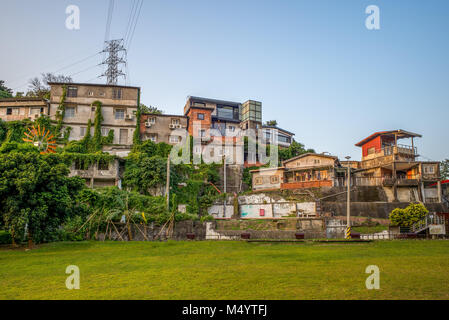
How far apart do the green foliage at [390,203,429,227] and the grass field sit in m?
13.2

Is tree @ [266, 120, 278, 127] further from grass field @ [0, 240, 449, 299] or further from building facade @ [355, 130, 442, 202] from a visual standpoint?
grass field @ [0, 240, 449, 299]

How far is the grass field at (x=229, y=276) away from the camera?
9.96 m

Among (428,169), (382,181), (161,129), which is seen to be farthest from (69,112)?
(428,169)

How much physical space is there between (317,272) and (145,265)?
291 inches

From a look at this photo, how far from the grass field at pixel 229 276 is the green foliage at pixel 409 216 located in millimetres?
13165

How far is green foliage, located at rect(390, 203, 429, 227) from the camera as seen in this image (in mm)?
31844

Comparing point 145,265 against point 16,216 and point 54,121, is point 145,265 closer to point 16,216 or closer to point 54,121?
point 16,216

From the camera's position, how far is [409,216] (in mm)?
32000

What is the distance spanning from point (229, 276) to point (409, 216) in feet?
83.9

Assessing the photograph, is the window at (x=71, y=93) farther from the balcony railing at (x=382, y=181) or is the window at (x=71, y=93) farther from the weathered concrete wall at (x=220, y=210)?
the balcony railing at (x=382, y=181)

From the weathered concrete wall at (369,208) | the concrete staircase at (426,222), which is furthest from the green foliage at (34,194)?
the weathered concrete wall at (369,208)

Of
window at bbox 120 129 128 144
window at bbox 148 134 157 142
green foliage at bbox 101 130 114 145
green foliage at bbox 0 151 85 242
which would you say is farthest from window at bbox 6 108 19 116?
green foliage at bbox 0 151 85 242

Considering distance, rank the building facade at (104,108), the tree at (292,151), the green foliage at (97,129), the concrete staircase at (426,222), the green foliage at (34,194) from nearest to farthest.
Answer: the green foliage at (34,194) < the concrete staircase at (426,222) < the green foliage at (97,129) < the building facade at (104,108) < the tree at (292,151)

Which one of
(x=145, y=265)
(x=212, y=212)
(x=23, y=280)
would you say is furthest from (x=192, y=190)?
(x=23, y=280)
